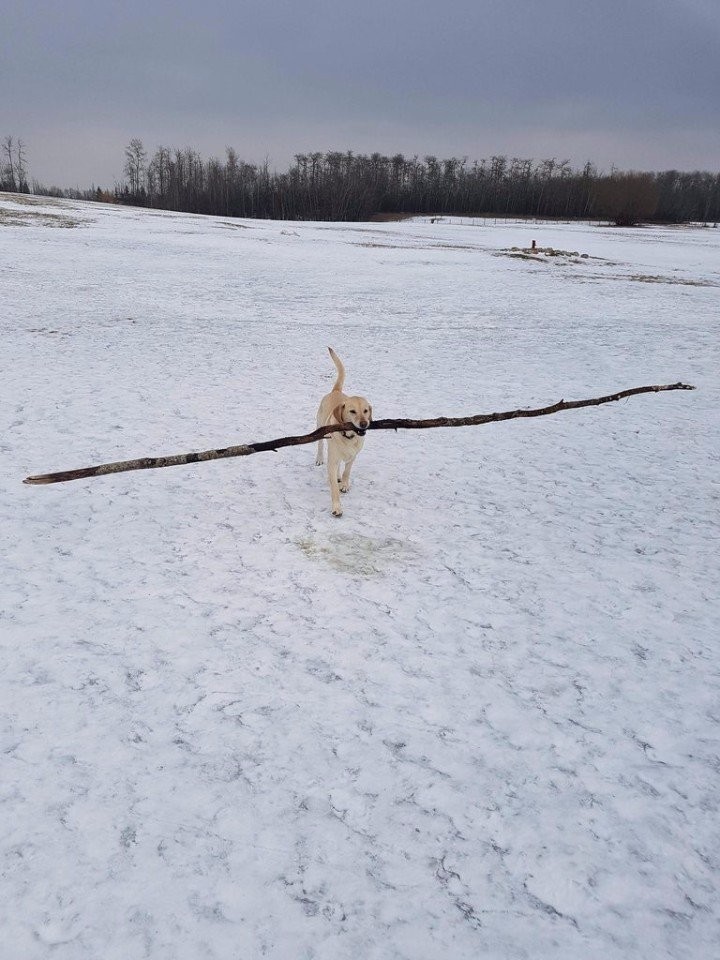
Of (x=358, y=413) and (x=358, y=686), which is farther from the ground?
(x=358, y=413)

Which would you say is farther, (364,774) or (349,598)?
(349,598)

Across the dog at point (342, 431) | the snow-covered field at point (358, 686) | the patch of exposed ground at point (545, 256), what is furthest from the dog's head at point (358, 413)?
the patch of exposed ground at point (545, 256)

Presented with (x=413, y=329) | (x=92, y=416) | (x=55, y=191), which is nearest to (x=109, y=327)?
(x=92, y=416)

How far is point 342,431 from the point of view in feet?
14.6

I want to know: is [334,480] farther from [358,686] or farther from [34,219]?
[34,219]

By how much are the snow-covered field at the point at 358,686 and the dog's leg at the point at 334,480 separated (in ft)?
0.48

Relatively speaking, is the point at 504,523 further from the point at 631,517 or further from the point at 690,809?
the point at 690,809

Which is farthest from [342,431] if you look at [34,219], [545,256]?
[34,219]

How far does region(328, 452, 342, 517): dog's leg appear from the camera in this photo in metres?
4.66

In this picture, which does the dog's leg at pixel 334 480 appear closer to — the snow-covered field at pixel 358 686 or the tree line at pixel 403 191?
the snow-covered field at pixel 358 686

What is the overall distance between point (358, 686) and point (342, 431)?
2068 millimetres

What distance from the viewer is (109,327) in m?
11.0

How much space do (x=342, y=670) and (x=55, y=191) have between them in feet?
463

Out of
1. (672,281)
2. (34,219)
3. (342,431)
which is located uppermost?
(34,219)
